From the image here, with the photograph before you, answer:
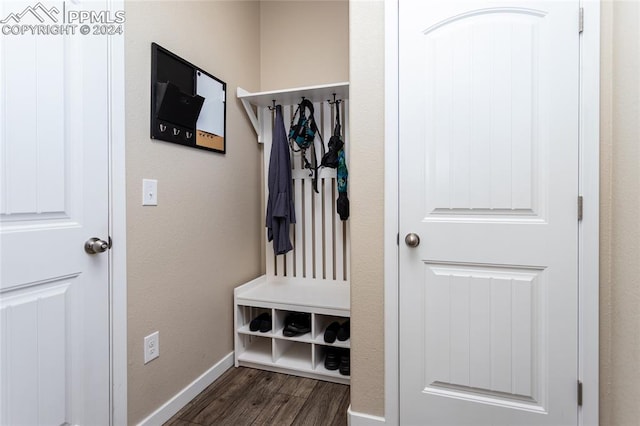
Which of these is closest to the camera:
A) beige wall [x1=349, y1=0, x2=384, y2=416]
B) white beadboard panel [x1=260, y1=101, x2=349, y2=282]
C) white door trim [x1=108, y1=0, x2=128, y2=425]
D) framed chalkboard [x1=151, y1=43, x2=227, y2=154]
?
white door trim [x1=108, y1=0, x2=128, y2=425]

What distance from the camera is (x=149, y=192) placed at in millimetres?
1518

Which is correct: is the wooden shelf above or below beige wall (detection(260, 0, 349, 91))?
below

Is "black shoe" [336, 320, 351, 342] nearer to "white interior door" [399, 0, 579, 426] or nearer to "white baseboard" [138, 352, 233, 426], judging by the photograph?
"white interior door" [399, 0, 579, 426]

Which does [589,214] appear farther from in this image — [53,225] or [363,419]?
[53,225]

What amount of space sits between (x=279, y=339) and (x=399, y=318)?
94 centimetres

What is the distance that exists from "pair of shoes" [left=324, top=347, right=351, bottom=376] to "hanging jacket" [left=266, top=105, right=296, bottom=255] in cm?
71

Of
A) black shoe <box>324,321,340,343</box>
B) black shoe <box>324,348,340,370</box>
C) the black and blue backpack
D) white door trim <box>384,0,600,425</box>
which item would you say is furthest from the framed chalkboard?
white door trim <box>384,0,600,425</box>

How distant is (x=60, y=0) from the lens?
3.79 feet

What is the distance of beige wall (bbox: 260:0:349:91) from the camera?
94.2 inches

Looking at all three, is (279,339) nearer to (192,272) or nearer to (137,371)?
(192,272)

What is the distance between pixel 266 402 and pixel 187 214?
3.53 feet

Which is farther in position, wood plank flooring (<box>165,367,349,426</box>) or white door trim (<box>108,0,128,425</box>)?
wood plank flooring (<box>165,367,349,426</box>)

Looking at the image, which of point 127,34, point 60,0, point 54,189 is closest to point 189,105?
point 127,34

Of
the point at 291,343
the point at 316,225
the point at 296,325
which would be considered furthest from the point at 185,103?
the point at 291,343
